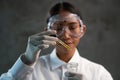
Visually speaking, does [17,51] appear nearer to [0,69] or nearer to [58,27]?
[0,69]

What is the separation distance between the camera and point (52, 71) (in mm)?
1754

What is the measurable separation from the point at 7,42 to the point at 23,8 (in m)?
0.40

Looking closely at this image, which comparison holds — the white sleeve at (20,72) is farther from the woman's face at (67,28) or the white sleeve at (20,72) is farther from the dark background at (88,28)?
the dark background at (88,28)

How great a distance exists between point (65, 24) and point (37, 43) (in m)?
0.22

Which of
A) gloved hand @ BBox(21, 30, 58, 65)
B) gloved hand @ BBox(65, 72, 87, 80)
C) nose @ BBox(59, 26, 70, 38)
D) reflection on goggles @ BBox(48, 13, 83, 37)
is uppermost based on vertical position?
reflection on goggles @ BBox(48, 13, 83, 37)

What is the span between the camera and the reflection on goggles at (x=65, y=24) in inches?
67.0

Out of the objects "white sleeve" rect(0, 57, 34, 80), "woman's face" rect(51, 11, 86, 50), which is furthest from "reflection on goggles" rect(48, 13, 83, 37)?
"white sleeve" rect(0, 57, 34, 80)

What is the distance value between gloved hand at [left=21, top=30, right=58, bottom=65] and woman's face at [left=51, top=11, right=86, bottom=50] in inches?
3.2

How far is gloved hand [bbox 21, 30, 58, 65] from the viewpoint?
5.21 ft

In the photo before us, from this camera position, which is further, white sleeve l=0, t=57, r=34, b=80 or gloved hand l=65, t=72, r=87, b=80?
white sleeve l=0, t=57, r=34, b=80

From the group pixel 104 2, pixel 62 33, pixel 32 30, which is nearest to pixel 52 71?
pixel 62 33

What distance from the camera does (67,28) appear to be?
1700mm

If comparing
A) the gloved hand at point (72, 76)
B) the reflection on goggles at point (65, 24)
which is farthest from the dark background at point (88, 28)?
the gloved hand at point (72, 76)

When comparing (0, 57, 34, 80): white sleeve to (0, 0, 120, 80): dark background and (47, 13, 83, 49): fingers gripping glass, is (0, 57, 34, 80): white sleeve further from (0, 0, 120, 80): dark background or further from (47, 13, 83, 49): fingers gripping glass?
(0, 0, 120, 80): dark background
